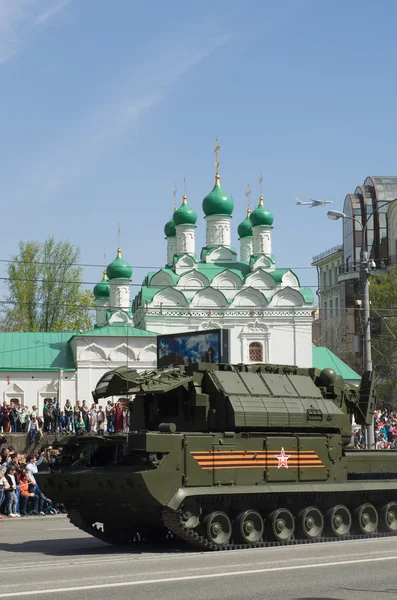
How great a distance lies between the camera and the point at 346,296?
78688 mm

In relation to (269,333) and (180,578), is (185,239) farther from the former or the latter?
(180,578)

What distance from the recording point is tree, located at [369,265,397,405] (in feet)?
201

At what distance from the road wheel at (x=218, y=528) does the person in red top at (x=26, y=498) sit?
8.80 meters

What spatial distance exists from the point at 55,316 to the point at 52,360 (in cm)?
2045

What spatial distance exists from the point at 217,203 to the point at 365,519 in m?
47.8

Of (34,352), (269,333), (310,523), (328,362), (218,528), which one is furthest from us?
(269,333)

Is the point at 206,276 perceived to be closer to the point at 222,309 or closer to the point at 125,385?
the point at 222,309

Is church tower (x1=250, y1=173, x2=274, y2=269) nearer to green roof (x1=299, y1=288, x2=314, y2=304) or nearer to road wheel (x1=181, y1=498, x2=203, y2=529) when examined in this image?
green roof (x1=299, y1=288, x2=314, y2=304)

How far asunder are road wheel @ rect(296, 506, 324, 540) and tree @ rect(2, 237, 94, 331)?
177ft

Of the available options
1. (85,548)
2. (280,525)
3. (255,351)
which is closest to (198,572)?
(280,525)

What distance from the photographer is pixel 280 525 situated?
16.5m

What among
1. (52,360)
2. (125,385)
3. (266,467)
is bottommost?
(266,467)

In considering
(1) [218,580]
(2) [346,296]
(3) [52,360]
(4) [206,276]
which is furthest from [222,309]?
(1) [218,580]

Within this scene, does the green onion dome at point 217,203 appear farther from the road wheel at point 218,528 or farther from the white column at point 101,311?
the road wheel at point 218,528
